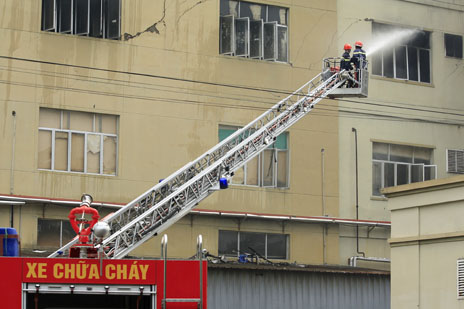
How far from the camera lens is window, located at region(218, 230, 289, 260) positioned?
1187 inches

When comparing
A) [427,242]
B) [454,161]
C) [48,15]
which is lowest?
[427,242]

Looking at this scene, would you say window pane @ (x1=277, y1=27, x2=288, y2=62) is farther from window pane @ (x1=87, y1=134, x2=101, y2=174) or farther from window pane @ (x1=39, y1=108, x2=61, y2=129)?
window pane @ (x1=39, y1=108, x2=61, y2=129)

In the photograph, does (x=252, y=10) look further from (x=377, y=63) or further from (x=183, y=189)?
(x=183, y=189)

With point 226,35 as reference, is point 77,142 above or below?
below

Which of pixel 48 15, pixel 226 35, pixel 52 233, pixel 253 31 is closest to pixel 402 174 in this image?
pixel 253 31

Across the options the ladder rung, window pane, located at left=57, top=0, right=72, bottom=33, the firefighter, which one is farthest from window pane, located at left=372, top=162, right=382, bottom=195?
the ladder rung

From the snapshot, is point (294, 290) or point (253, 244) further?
point (253, 244)

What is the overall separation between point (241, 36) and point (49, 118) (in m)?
6.54

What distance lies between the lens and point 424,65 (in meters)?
34.6

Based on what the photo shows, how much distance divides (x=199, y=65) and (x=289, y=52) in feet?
10.6

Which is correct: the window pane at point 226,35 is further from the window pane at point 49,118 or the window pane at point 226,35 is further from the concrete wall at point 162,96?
the window pane at point 49,118

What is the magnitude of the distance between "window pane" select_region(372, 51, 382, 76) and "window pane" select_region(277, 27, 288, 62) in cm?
335

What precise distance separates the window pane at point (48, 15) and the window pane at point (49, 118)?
2.23 m

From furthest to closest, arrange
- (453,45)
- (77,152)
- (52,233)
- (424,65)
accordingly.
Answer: (453,45)
(424,65)
(77,152)
(52,233)
